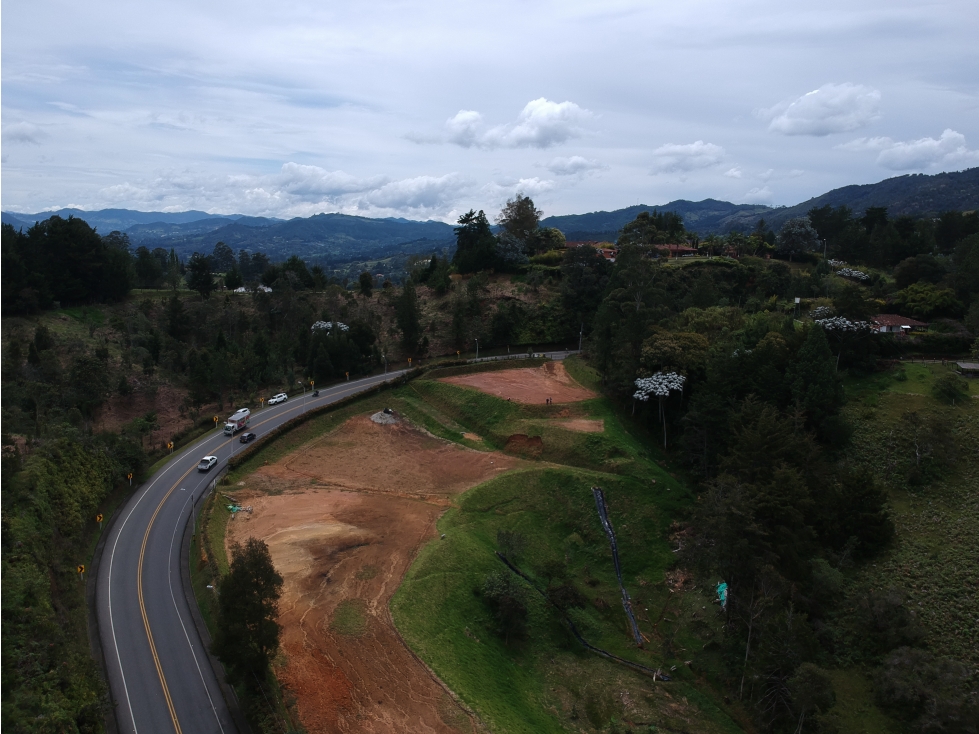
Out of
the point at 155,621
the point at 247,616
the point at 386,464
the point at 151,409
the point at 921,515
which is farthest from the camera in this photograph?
the point at 151,409

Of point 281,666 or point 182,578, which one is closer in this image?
point 281,666

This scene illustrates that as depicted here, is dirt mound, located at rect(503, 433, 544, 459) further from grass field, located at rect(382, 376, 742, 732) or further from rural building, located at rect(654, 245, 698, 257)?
rural building, located at rect(654, 245, 698, 257)

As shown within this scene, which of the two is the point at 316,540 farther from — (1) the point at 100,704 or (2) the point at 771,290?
(2) the point at 771,290

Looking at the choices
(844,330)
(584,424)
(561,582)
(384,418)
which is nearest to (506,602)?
(561,582)

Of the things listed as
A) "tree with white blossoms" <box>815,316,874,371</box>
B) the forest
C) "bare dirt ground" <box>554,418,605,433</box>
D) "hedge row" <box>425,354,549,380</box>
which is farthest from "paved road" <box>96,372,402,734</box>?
"tree with white blossoms" <box>815,316,874,371</box>

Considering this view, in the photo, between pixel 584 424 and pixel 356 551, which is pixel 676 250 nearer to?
pixel 584 424

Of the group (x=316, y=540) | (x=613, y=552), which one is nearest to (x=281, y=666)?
(x=316, y=540)
